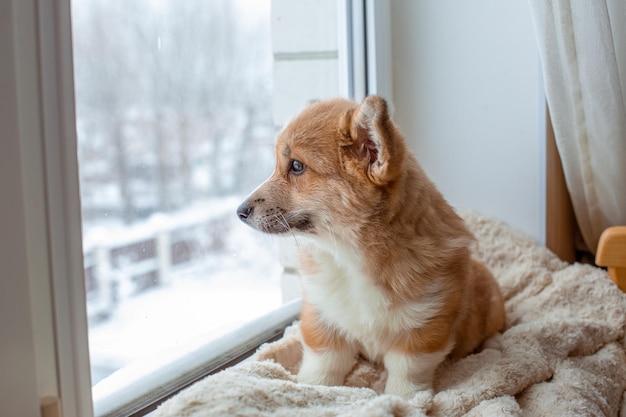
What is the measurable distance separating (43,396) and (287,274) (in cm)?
112

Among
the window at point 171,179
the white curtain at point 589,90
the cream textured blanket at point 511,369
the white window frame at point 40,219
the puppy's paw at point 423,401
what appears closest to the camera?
the white window frame at point 40,219

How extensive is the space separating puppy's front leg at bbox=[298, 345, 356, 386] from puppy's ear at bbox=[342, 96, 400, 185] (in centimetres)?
37

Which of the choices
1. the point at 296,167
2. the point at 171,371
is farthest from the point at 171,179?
the point at 171,371

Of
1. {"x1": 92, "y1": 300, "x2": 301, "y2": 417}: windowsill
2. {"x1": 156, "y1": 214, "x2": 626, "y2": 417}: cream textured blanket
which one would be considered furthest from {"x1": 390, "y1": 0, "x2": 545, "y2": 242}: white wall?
{"x1": 92, "y1": 300, "x2": 301, "y2": 417}: windowsill

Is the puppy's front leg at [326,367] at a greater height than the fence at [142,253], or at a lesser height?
lesser

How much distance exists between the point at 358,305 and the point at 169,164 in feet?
1.68

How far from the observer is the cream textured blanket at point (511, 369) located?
2.95 feet

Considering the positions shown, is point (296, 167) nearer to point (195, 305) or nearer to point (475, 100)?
point (195, 305)

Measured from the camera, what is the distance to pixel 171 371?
1.21 meters

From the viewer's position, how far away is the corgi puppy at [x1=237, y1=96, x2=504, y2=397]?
3.67 ft

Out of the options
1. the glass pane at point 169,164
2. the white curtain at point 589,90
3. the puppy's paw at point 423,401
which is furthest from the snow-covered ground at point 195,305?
the white curtain at point 589,90

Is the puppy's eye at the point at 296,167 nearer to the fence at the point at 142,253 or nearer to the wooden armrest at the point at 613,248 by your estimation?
the fence at the point at 142,253

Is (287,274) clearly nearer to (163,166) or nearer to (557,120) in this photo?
(163,166)

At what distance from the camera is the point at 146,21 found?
48.3 inches
